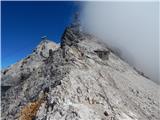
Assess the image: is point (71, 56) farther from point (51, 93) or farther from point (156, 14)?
point (156, 14)

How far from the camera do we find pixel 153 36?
333 feet

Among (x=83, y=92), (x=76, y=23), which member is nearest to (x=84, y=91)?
(x=83, y=92)

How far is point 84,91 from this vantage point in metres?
46.2

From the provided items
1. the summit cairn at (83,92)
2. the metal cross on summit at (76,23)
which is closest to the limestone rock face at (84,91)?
the summit cairn at (83,92)

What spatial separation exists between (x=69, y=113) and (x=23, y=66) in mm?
49602

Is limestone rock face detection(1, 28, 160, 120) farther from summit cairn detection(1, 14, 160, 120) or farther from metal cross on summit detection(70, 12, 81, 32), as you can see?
metal cross on summit detection(70, 12, 81, 32)

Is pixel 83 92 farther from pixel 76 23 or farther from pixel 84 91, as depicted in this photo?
pixel 76 23

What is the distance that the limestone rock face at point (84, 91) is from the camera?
42.9 meters

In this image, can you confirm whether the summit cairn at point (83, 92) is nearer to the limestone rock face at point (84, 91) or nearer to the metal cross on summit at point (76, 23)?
the limestone rock face at point (84, 91)

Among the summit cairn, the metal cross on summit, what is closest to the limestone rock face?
the summit cairn

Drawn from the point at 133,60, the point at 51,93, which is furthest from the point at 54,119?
the point at 133,60

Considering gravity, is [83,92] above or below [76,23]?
below

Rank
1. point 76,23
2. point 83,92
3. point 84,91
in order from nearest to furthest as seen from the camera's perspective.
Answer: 1. point 83,92
2. point 84,91
3. point 76,23

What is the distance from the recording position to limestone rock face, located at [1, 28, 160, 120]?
42.9 m
